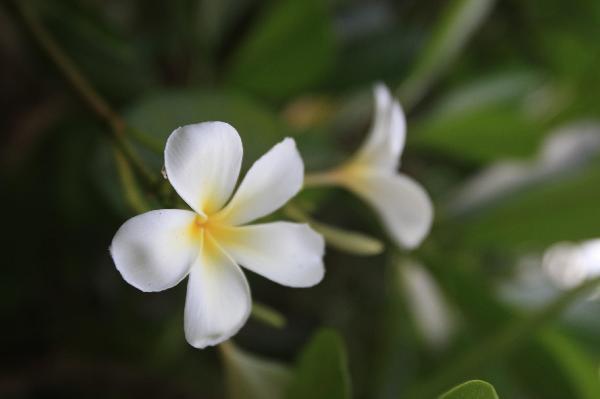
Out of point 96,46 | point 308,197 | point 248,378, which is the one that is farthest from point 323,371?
point 96,46

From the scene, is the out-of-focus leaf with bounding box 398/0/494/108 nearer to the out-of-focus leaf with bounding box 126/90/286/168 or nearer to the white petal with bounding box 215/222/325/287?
the out-of-focus leaf with bounding box 126/90/286/168

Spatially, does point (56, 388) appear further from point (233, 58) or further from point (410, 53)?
point (410, 53)

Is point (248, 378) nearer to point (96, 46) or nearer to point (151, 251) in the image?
point (151, 251)

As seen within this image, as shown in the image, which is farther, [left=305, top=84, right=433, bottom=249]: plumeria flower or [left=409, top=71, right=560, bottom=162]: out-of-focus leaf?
[left=409, top=71, right=560, bottom=162]: out-of-focus leaf

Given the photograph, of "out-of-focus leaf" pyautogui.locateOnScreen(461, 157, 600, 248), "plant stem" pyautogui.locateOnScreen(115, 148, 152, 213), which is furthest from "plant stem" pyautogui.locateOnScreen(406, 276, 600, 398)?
"plant stem" pyautogui.locateOnScreen(115, 148, 152, 213)

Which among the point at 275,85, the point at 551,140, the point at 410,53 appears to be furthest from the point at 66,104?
the point at 551,140

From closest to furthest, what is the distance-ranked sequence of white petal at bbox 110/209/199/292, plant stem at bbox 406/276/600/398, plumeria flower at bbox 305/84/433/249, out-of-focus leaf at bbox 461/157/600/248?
white petal at bbox 110/209/199/292, plumeria flower at bbox 305/84/433/249, plant stem at bbox 406/276/600/398, out-of-focus leaf at bbox 461/157/600/248

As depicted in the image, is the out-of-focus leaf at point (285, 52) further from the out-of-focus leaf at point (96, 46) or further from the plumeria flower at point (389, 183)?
the plumeria flower at point (389, 183)
